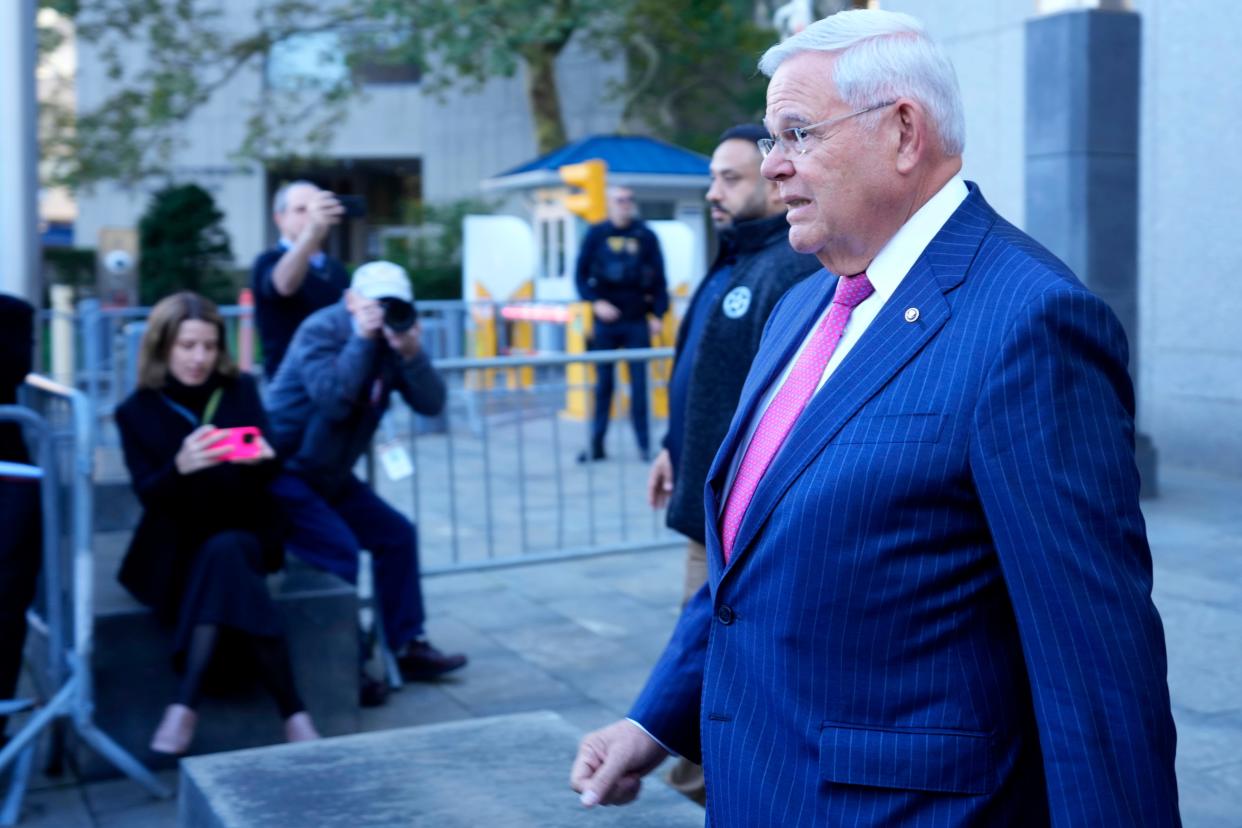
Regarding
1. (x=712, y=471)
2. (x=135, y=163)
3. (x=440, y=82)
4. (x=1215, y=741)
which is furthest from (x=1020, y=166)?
(x=135, y=163)

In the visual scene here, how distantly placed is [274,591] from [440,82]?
18.8 m

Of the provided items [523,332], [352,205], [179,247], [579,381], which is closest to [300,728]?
[352,205]

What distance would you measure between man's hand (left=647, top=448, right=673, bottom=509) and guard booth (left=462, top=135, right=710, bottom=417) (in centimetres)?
993

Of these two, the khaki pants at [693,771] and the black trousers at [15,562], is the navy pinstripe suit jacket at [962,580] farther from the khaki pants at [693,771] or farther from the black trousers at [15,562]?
the black trousers at [15,562]

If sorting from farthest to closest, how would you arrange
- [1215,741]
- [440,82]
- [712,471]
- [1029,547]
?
[440,82], [1215,741], [712,471], [1029,547]

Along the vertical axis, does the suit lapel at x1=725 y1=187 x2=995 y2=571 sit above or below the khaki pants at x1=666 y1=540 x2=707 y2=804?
above

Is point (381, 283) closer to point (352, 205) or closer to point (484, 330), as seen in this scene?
point (352, 205)

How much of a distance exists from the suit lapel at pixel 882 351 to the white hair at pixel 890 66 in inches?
5.0

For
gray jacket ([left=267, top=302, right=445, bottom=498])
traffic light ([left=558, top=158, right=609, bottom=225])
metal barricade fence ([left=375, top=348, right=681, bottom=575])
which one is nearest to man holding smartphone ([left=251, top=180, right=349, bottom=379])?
gray jacket ([left=267, top=302, right=445, bottom=498])

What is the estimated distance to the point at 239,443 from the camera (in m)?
4.98

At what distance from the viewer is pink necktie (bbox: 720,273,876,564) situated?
2031 millimetres

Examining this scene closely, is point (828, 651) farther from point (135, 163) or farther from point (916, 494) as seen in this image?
point (135, 163)

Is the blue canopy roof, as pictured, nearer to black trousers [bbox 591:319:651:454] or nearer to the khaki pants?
black trousers [bbox 591:319:651:454]

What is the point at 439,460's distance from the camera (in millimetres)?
12195
